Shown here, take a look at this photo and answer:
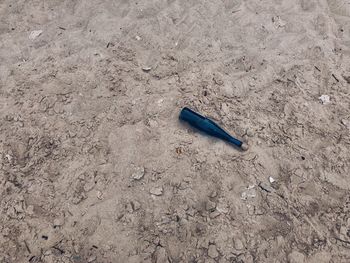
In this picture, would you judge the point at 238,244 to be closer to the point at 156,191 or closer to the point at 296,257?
the point at 296,257

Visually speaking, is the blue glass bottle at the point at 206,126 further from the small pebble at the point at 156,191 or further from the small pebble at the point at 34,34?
the small pebble at the point at 34,34

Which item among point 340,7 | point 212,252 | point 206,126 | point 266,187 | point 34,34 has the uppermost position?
point 340,7

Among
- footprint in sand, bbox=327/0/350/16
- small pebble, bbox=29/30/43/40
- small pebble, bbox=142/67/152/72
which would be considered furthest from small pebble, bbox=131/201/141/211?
footprint in sand, bbox=327/0/350/16

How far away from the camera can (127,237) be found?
8.74 feet

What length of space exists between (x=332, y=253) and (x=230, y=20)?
257 centimetres

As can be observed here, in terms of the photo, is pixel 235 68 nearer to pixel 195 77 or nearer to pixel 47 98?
pixel 195 77

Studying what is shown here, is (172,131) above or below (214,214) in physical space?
above

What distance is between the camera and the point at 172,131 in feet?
10.5

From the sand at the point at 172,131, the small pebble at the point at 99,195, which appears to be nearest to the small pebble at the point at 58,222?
the sand at the point at 172,131

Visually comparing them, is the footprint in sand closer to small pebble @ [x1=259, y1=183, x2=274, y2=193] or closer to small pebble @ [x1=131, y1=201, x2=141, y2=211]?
small pebble @ [x1=259, y1=183, x2=274, y2=193]

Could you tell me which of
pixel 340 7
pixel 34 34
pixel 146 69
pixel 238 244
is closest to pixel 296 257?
pixel 238 244

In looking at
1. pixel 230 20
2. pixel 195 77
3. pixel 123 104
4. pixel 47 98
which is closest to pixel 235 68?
pixel 195 77

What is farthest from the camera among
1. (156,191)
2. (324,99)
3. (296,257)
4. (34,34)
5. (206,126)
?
(34,34)

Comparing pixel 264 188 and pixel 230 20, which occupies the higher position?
pixel 230 20
